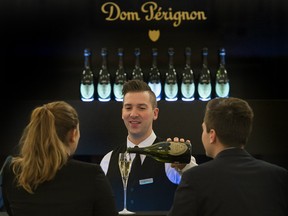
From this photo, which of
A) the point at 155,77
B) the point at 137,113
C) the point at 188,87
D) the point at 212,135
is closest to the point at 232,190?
the point at 212,135

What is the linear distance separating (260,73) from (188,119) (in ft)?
1.86

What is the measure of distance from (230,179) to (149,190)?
1093mm

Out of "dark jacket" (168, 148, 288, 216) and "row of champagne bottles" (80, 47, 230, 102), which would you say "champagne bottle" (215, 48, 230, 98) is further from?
"dark jacket" (168, 148, 288, 216)

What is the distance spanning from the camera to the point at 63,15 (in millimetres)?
3504

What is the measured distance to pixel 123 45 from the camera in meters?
3.54

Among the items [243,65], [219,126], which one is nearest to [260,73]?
[243,65]

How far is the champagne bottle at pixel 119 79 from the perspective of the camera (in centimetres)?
340

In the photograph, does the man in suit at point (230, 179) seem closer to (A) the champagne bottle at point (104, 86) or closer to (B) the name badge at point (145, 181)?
(B) the name badge at point (145, 181)

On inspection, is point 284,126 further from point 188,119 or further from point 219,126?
point 219,126

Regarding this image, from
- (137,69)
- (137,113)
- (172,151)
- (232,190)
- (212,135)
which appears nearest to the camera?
(232,190)

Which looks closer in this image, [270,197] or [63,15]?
[270,197]

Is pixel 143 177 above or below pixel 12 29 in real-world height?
below

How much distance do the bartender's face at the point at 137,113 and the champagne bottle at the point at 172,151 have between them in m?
0.31

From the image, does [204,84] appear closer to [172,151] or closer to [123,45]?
[123,45]
